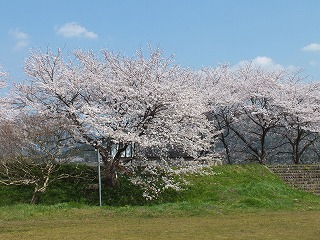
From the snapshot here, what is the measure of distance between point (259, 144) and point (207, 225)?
92.7ft

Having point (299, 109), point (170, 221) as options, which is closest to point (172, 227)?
point (170, 221)

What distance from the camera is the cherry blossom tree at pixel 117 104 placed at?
20.6m

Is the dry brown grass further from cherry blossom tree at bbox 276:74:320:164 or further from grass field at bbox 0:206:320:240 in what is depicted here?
cherry blossom tree at bbox 276:74:320:164

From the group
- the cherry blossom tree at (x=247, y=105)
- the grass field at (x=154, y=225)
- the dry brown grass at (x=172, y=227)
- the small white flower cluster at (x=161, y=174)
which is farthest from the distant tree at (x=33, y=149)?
the cherry blossom tree at (x=247, y=105)

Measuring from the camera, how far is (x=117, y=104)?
68.8 feet

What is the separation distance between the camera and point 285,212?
15.4 metres

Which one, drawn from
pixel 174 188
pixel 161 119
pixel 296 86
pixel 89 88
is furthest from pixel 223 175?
pixel 296 86

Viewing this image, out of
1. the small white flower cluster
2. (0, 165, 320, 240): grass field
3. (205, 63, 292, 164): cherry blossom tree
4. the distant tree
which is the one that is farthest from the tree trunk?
(205, 63, 292, 164): cherry blossom tree

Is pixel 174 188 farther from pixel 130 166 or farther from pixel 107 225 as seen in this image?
pixel 107 225

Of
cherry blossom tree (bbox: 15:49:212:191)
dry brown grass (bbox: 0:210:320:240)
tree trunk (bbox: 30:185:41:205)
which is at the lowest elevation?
dry brown grass (bbox: 0:210:320:240)

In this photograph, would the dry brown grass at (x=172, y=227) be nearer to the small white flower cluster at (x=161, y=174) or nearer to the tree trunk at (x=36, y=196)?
the tree trunk at (x=36, y=196)

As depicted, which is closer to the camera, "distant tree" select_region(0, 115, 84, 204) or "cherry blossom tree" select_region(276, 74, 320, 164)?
"distant tree" select_region(0, 115, 84, 204)

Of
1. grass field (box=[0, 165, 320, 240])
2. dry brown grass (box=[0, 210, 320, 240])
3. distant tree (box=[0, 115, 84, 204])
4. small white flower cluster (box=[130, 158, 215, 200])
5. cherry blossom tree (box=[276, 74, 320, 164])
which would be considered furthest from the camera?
cherry blossom tree (box=[276, 74, 320, 164])

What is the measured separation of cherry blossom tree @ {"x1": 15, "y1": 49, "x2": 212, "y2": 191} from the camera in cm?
2064
